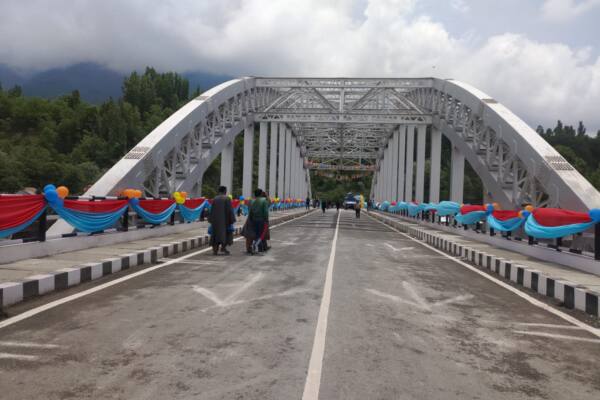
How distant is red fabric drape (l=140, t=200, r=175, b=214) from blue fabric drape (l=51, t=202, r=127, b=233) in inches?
66.3

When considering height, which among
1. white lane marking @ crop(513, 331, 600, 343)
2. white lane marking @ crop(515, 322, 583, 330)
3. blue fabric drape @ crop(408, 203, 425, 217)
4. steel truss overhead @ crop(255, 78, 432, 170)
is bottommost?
white lane marking @ crop(515, 322, 583, 330)

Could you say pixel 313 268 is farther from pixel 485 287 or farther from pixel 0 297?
pixel 0 297

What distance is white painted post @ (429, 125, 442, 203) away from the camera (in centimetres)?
3562

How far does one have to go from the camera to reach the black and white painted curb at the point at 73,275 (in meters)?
6.20

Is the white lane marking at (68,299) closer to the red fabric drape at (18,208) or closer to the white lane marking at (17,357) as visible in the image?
the white lane marking at (17,357)

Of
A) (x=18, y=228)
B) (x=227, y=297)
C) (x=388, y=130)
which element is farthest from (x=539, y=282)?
(x=388, y=130)

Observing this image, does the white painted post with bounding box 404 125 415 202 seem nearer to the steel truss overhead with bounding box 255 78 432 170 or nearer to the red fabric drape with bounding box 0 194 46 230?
the steel truss overhead with bounding box 255 78 432 170

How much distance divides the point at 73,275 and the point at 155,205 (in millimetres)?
8036

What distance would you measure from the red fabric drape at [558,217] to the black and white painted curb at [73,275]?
895 centimetres

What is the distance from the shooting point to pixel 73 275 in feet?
25.2

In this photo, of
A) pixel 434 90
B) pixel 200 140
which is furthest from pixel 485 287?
pixel 434 90

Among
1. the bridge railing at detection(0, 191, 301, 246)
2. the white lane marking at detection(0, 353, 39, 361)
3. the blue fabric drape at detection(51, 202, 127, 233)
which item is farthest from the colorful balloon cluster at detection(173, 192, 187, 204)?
the white lane marking at detection(0, 353, 39, 361)

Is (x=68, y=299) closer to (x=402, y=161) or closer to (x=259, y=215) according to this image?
(x=259, y=215)

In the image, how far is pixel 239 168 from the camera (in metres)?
110
